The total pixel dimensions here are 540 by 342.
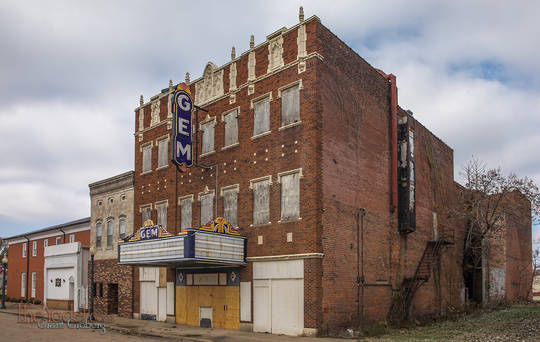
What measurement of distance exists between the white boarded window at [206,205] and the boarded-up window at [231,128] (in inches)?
109

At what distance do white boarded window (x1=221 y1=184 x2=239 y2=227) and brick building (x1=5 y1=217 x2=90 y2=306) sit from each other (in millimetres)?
17882

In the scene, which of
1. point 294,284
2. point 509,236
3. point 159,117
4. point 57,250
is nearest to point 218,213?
point 294,284

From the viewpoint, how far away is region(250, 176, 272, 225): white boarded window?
22578mm

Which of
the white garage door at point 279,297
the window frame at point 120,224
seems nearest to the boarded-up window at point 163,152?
the window frame at point 120,224

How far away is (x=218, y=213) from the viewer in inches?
987

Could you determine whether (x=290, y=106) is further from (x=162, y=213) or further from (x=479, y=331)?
(x=479, y=331)

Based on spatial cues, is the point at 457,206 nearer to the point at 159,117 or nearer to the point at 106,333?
the point at 159,117

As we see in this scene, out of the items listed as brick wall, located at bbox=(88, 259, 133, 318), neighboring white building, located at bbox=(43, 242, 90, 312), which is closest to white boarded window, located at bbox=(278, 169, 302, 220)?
brick wall, located at bbox=(88, 259, 133, 318)

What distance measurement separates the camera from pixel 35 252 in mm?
50812

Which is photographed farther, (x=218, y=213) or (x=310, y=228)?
(x=218, y=213)

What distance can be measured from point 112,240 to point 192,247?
15.0 metres

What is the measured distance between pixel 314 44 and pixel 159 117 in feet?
42.4

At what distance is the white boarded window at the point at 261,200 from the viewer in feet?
74.1

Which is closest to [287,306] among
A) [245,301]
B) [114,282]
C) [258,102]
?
[245,301]
